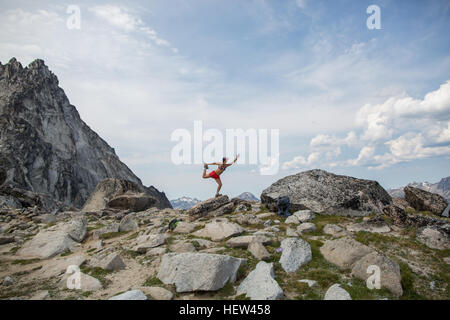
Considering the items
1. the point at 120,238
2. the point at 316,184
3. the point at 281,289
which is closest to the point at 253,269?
the point at 281,289

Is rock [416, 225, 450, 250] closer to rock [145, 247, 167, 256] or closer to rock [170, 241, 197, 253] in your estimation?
rock [170, 241, 197, 253]

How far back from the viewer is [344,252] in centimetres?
1081

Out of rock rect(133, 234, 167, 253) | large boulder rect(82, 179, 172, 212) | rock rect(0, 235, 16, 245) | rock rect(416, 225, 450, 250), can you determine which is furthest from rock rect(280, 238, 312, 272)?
large boulder rect(82, 179, 172, 212)

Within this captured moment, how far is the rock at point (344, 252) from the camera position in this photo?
Result: 10438mm

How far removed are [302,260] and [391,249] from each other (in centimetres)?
468

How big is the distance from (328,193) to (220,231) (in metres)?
10.0

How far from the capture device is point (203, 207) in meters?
21.4

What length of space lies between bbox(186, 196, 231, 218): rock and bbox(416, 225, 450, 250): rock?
46.2 feet

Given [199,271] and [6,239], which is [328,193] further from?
[6,239]

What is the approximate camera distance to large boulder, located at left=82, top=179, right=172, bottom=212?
108 ft

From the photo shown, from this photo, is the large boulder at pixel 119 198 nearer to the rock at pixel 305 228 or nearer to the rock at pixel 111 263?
the rock at pixel 111 263

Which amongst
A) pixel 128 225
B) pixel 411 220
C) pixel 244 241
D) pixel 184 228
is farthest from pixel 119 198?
pixel 411 220

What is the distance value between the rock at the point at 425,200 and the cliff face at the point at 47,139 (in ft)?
352
